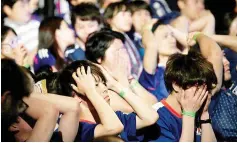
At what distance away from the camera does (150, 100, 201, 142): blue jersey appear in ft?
9.06

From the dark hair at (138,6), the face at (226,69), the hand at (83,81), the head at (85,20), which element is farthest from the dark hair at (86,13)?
the hand at (83,81)

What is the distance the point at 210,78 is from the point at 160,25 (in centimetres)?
133

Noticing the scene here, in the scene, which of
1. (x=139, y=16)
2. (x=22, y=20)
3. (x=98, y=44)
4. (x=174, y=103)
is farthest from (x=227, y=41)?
(x=22, y=20)

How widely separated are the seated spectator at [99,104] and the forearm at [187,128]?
15 centimetres

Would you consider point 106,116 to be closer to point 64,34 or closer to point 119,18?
point 64,34

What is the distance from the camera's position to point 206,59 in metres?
2.96

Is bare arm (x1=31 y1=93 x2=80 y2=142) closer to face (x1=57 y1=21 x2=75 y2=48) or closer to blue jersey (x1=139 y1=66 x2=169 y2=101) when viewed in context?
blue jersey (x1=139 y1=66 x2=169 y2=101)

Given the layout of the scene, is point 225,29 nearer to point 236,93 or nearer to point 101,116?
point 236,93

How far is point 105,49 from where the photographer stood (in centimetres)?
344

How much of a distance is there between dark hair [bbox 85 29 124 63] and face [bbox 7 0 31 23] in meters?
1.00

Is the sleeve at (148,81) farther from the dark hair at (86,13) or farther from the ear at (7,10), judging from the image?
the ear at (7,10)

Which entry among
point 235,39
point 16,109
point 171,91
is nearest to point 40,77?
point 16,109

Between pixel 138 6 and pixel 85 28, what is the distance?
53 centimetres

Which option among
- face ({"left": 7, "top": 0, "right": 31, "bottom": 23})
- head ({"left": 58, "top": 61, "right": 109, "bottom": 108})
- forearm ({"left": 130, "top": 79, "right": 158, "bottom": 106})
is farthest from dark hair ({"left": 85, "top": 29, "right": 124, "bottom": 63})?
face ({"left": 7, "top": 0, "right": 31, "bottom": 23})
